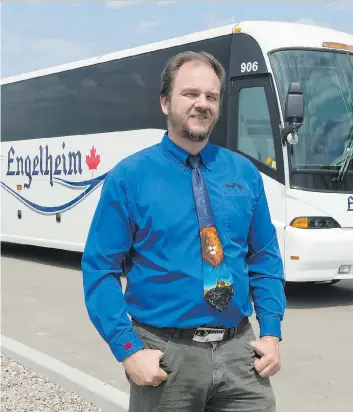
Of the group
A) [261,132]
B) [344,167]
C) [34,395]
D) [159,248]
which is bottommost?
[34,395]

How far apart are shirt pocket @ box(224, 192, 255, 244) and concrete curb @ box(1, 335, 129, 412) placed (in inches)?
87.3

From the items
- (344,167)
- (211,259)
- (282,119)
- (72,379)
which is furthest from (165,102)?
(344,167)

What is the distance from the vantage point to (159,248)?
98.4 inches

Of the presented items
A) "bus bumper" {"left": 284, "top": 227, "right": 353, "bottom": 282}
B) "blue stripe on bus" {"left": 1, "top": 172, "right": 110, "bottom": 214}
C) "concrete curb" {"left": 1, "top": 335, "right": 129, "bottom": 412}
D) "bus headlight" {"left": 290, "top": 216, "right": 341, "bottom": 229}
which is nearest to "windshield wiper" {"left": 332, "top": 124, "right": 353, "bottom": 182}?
"bus headlight" {"left": 290, "top": 216, "right": 341, "bottom": 229}

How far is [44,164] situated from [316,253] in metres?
6.63

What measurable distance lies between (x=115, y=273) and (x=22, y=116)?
1210 centimetres

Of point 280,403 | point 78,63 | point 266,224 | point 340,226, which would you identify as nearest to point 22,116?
point 78,63

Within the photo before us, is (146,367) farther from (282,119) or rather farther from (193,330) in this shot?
(282,119)

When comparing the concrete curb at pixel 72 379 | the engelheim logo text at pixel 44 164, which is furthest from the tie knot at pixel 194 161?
the engelheim logo text at pixel 44 164

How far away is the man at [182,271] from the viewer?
8.13 feet

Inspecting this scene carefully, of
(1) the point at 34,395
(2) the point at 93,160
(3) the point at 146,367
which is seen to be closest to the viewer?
(3) the point at 146,367

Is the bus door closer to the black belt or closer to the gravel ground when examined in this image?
the gravel ground

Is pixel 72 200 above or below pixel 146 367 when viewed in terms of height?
below

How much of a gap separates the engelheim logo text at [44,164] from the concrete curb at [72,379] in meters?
6.68
